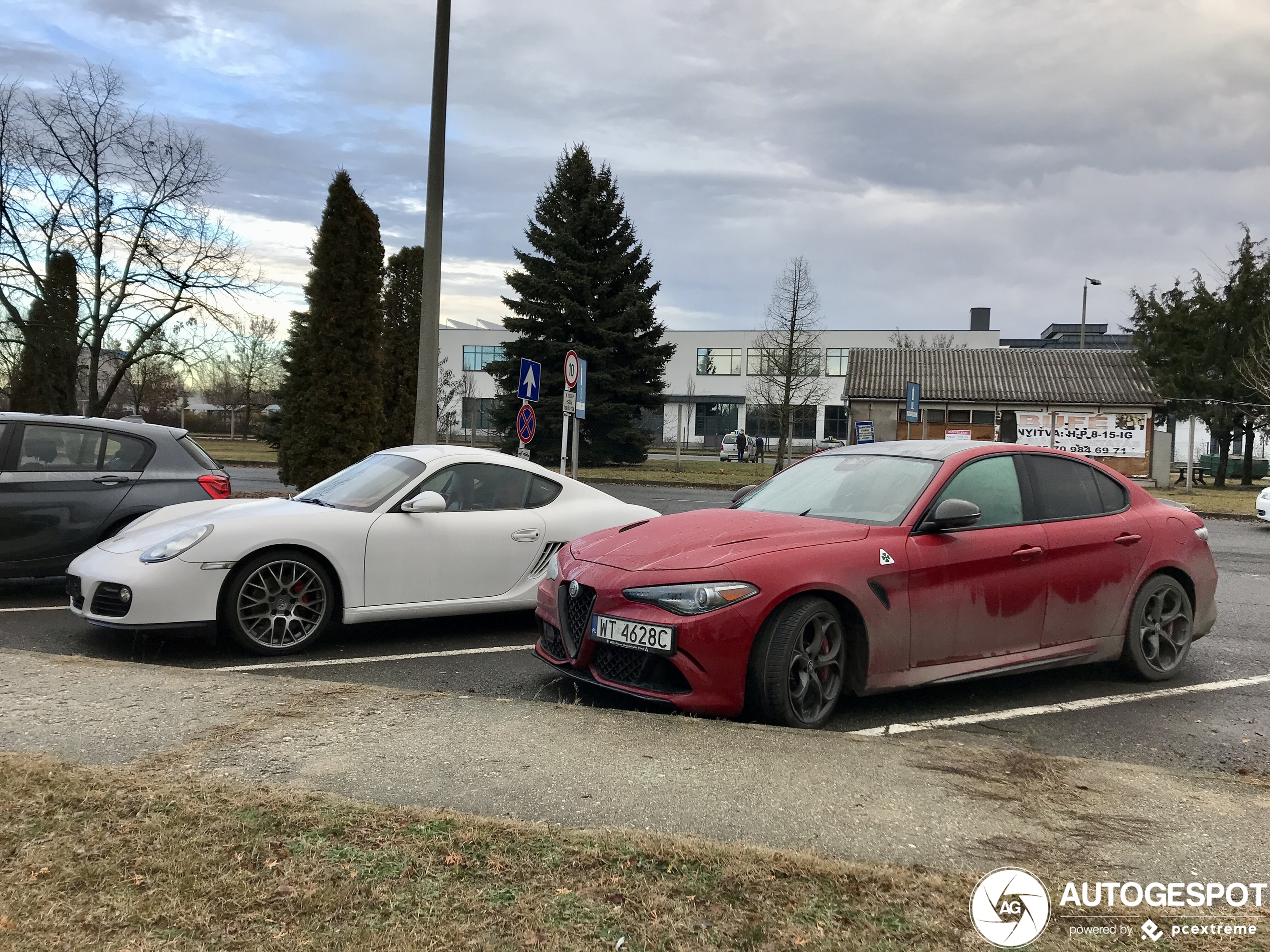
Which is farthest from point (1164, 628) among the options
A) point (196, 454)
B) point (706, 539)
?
point (196, 454)

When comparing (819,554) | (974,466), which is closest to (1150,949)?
(819,554)

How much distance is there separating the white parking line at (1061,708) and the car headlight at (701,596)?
3.14 feet

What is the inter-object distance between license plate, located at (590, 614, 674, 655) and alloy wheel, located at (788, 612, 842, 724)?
61cm

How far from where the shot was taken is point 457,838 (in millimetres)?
3031

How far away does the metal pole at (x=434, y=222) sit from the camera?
1262 cm

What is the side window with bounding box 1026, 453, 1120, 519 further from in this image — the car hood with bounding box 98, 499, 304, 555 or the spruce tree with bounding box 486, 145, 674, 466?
the spruce tree with bounding box 486, 145, 674, 466

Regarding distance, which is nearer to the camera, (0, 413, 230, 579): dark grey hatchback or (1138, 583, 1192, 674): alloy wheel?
(1138, 583, 1192, 674): alloy wheel

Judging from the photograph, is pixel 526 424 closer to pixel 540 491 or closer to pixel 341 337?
pixel 540 491

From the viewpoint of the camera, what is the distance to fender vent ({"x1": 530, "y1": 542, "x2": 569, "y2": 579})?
7.05 metres

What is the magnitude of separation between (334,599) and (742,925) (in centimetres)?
443

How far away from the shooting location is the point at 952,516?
200 inches

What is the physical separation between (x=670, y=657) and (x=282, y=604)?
9.62 feet

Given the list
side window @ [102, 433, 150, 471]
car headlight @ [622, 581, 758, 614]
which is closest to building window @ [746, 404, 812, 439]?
side window @ [102, 433, 150, 471]

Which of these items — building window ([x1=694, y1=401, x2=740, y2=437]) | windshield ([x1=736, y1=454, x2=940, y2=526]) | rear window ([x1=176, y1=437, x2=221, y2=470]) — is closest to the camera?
windshield ([x1=736, y1=454, x2=940, y2=526])
